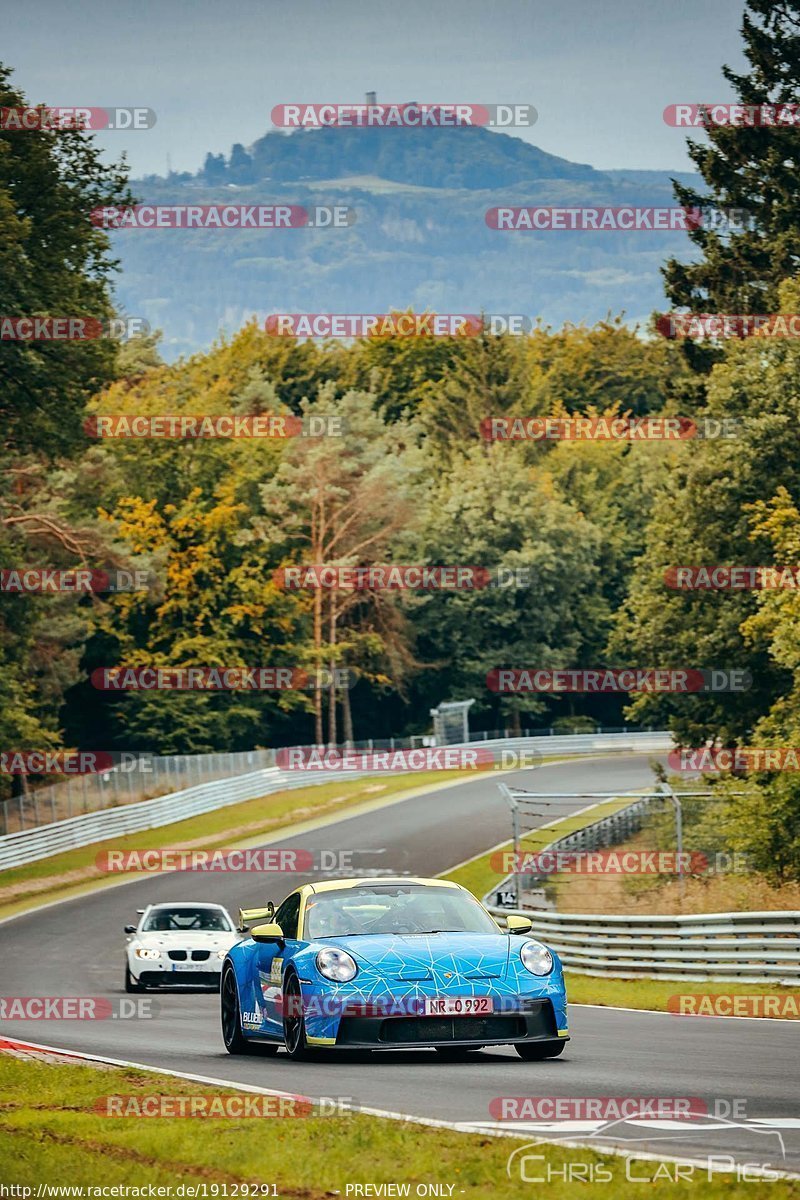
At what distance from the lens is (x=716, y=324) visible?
54.6 meters

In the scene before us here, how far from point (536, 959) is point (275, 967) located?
1947 mm

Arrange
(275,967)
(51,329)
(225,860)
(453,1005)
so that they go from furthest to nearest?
(225,860)
(51,329)
(275,967)
(453,1005)

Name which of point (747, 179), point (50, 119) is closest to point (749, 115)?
point (747, 179)

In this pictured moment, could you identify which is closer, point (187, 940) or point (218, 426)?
point (187, 940)

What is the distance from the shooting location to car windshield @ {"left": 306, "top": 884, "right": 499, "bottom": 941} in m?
13.5

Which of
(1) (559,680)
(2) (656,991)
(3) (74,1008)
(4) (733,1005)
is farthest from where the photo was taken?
(1) (559,680)

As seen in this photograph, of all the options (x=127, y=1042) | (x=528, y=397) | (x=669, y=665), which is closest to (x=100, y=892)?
(x=669, y=665)

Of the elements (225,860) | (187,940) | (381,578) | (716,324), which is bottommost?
(225,860)

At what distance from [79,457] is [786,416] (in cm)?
1756

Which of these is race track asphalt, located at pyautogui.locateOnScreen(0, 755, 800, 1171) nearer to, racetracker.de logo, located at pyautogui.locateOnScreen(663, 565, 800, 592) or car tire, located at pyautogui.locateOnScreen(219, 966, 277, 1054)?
car tire, located at pyautogui.locateOnScreen(219, 966, 277, 1054)

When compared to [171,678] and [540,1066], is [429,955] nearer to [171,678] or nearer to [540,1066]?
[540,1066]

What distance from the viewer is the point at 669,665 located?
155 ft

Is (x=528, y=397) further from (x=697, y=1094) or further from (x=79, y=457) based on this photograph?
(x=697, y=1094)

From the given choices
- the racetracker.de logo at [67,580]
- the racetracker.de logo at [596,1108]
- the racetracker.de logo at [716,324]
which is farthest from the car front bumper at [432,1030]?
the racetracker.de logo at [67,580]
